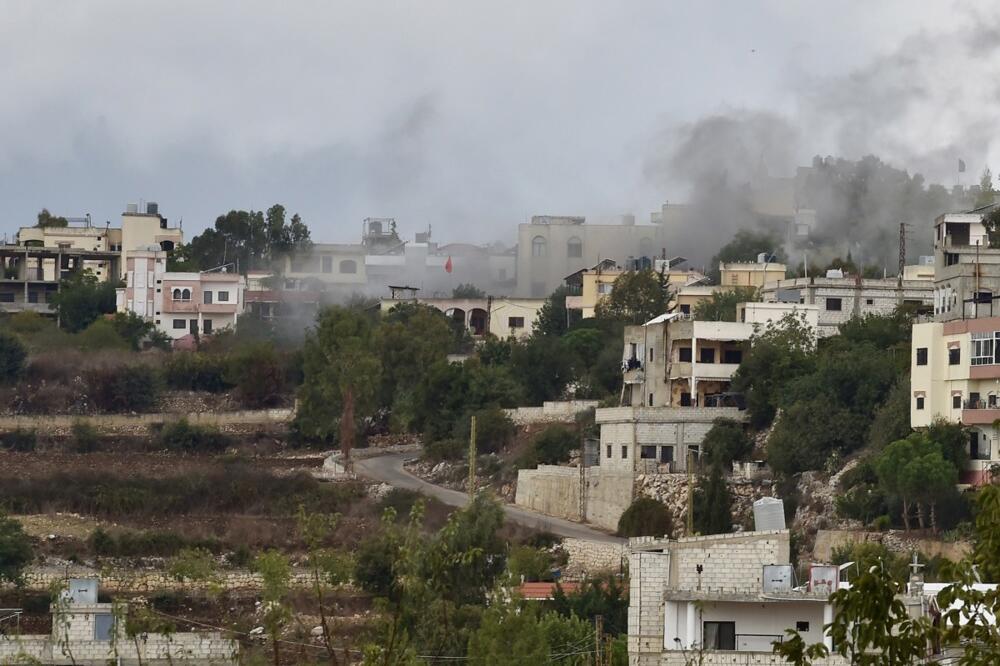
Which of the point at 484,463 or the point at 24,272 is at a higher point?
the point at 24,272

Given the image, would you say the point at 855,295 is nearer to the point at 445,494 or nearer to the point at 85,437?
Result: the point at 445,494

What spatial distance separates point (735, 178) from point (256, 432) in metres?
29.4

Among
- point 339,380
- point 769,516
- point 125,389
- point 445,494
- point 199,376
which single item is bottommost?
point 445,494

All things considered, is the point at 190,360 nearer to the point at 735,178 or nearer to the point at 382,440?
the point at 382,440

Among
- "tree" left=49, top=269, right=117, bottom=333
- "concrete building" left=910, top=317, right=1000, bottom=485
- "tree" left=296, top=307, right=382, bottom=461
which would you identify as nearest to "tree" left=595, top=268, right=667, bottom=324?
"tree" left=296, top=307, right=382, bottom=461

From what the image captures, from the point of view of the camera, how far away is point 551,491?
67500 millimetres

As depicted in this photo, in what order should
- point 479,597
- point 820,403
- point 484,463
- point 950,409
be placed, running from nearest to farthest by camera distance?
point 479,597, point 950,409, point 820,403, point 484,463

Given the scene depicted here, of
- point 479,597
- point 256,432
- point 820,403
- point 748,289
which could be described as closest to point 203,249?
point 256,432

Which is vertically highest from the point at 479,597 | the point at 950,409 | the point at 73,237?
the point at 73,237

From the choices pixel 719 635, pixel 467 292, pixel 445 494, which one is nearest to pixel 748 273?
pixel 467 292

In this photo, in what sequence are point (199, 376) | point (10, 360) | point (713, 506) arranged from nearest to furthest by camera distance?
point (713, 506), point (199, 376), point (10, 360)

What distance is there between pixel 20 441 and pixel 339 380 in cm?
1080

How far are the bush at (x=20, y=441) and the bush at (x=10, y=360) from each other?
6770mm

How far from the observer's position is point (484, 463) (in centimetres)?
7206
